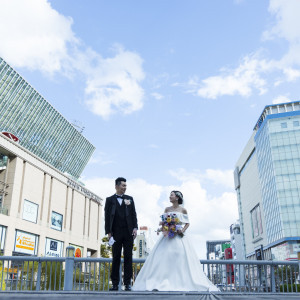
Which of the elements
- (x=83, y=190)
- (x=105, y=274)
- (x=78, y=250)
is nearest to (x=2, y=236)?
(x=78, y=250)

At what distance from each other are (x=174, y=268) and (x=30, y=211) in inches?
1762

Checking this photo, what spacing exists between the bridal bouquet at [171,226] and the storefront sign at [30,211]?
4289 cm

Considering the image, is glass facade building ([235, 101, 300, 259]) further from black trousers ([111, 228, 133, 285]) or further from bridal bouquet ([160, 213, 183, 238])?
black trousers ([111, 228, 133, 285])

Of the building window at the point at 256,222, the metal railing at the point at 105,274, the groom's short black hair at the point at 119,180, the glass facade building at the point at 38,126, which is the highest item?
the glass facade building at the point at 38,126

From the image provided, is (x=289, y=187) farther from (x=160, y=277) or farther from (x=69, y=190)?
(x=160, y=277)

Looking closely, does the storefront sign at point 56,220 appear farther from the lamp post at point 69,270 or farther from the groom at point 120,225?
the groom at point 120,225

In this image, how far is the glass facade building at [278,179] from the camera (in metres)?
64.3

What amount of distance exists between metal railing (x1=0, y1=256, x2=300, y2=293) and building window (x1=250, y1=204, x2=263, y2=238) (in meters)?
79.8

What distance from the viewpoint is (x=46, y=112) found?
212 ft

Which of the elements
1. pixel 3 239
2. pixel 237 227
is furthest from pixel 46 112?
pixel 237 227

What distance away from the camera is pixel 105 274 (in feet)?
29.1

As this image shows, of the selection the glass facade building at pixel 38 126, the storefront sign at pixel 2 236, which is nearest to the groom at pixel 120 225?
the storefront sign at pixel 2 236

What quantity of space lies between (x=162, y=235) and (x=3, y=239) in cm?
3941

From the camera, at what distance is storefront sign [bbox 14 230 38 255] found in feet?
146
